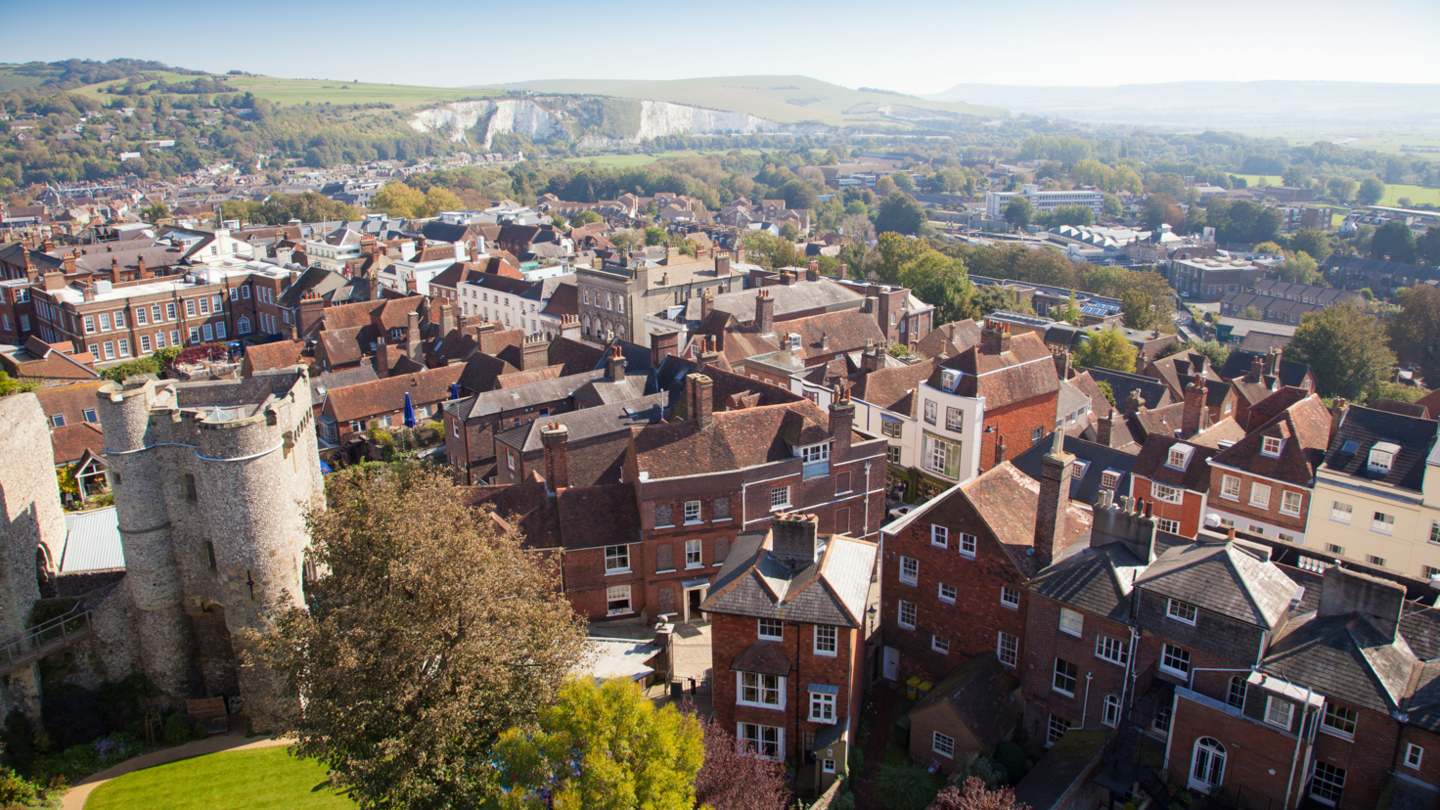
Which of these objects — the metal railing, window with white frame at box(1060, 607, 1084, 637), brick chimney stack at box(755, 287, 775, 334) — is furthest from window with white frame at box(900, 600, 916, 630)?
brick chimney stack at box(755, 287, 775, 334)

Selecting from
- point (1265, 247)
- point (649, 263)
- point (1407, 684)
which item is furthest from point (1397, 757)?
point (1265, 247)

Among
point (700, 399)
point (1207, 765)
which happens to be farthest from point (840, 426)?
point (1207, 765)

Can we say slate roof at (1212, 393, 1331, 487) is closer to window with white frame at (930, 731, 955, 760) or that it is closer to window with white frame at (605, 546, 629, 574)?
window with white frame at (930, 731, 955, 760)

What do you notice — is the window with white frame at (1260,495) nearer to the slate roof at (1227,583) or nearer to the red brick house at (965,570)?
the red brick house at (965,570)

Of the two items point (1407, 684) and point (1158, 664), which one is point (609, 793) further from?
point (1407, 684)

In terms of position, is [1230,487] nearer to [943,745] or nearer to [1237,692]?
[1237,692]
